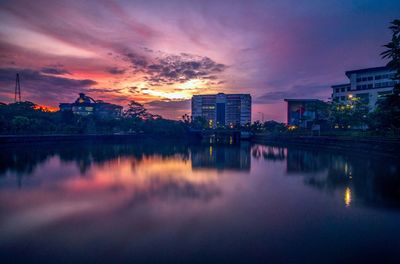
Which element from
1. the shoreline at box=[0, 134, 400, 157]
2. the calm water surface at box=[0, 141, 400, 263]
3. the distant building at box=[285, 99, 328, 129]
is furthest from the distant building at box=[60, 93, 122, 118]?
the calm water surface at box=[0, 141, 400, 263]

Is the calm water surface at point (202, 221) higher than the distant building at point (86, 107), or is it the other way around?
the distant building at point (86, 107)

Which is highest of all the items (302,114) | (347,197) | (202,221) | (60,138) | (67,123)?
(302,114)

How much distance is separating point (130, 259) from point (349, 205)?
1093 centimetres

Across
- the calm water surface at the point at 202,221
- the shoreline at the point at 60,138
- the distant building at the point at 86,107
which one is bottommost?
the calm water surface at the point at 202,221

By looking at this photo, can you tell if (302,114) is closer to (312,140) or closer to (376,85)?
(376,85)

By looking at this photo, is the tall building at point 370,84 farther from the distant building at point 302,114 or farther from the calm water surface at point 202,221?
the calm water surface at point 202,221

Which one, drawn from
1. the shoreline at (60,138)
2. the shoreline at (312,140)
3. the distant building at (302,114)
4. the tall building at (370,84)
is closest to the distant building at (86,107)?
the shoreline at (60,138)

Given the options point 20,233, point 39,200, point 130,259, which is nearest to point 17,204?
point 39,200

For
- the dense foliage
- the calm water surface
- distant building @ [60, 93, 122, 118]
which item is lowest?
the calm water surface

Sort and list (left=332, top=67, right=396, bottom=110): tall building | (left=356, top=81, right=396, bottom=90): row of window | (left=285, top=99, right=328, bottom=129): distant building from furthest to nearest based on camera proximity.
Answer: (left=285, top=99, right=328, bottom=129): distant building → (left=332, top=67, right=396, bottom=110): tall building → (left=356, top=81, right=396, bottom=90): row of window

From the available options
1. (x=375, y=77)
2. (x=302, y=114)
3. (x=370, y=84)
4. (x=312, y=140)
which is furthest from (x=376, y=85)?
(x=312, y=140)

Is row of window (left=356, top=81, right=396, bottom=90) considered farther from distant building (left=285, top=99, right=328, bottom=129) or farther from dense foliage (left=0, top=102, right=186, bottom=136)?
dense foliage (left=0, top=102, right=186, bottom=136)

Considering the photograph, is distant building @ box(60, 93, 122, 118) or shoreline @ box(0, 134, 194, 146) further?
distant building @ box(60, 93, 122, 118)

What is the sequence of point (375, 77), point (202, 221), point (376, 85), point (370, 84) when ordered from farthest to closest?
1. point (370, 84)
2. point (375, 77)
3. point (376, 85)
4. point (202, 221)
